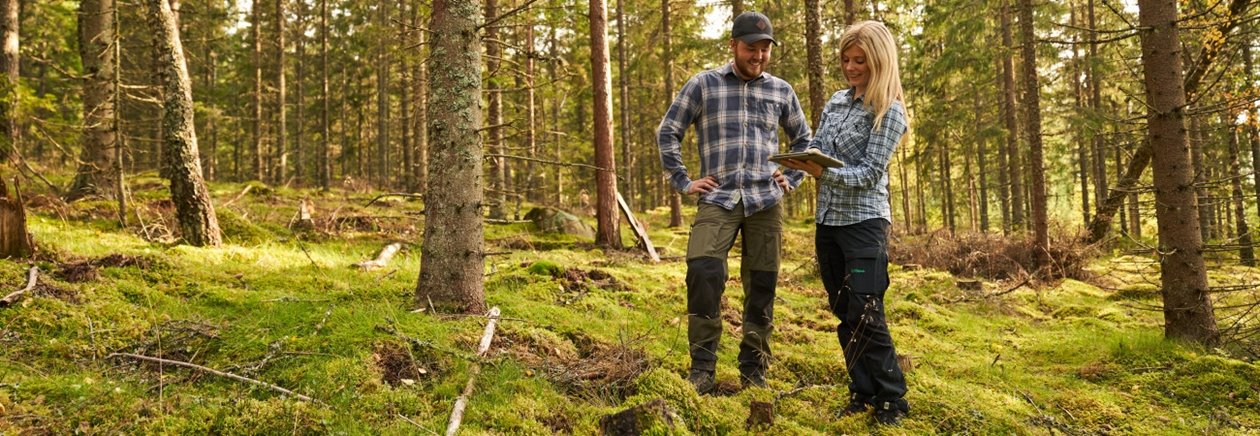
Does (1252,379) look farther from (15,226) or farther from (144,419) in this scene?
(15,226)

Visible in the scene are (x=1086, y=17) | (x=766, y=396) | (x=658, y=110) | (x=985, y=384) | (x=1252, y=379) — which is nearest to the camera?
(x=766, y=396)

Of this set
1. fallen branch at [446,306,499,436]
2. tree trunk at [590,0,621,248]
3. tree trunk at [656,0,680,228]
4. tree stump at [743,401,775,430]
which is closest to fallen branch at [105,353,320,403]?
fallen branch at [446,306,499,436]

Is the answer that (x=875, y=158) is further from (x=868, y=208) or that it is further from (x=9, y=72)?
(x=9, y=72)

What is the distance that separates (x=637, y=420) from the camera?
289 centimetres

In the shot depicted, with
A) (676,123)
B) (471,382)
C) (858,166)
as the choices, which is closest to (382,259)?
(471,382)

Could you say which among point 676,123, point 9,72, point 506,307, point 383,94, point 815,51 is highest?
point 383,94

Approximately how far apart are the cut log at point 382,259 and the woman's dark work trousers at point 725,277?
4.18 metres

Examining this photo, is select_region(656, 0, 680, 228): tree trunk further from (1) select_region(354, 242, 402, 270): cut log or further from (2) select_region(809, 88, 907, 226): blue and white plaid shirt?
(2) select_region(809, 88, 907, 226): blue and white plaid shirt

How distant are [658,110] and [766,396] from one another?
77.7 ft

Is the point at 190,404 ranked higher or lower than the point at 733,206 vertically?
lower

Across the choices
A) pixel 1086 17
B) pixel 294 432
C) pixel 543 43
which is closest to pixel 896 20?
pixel 1086 17

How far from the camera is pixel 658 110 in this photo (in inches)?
1051

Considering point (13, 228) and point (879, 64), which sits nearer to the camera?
point (879, 64)

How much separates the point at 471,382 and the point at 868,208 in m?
2.33
